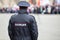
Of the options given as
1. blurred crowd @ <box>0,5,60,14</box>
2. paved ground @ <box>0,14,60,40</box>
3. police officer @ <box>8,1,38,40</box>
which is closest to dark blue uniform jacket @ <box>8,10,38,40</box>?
police officer @ <box>8,1,38,40</box>

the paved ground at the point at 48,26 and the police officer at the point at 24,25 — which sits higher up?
the police officer at the point at 24,25

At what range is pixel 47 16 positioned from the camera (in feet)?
30.4

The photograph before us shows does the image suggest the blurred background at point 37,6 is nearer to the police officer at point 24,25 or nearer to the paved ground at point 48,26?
the paved ground at point 48,26

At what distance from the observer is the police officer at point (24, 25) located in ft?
15.9

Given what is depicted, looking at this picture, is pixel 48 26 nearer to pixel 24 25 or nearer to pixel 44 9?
pixel 44 9

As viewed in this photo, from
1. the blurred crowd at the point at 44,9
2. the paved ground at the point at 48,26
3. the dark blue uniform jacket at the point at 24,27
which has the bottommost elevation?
the paved ground at the point at 48,26

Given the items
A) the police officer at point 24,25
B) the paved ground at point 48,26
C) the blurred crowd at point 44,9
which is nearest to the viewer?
the police officer at point 24,25

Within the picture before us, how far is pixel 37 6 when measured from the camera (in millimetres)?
9312

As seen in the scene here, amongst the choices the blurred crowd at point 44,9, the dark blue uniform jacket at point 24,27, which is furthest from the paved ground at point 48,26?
the dark blue uniform jacket at point 24,27

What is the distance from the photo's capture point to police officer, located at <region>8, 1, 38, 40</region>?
4.85 m

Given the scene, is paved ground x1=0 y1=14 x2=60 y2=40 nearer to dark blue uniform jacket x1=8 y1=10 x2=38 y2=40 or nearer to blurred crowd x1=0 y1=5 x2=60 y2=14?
blurred crowd x1=0 y1=5 x2=60 y2=14

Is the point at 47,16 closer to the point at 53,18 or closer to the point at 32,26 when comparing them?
the point at 53,18

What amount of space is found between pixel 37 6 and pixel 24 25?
4.51 m

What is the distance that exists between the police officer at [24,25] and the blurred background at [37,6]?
426 centimetres
